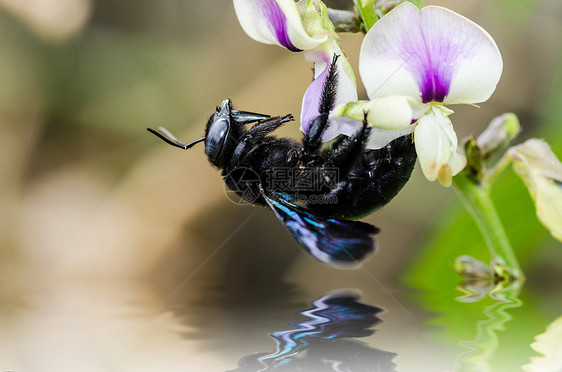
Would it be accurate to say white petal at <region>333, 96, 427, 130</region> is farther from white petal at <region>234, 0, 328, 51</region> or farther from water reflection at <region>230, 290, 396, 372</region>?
water reflection at <region>230, 290, 396, 372</region>

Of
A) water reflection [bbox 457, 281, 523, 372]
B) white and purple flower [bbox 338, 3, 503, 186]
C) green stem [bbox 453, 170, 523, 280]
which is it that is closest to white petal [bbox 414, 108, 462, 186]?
white and purple flower [bbox 338, 3, 503, 186]

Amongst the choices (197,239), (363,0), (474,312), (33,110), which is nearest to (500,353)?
(474,312)

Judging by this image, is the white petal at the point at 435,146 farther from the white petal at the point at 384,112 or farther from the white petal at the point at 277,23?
the white petal at the point at 277,23

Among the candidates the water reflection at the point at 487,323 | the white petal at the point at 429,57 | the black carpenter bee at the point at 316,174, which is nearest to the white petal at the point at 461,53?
the white petal at the point at 429,57

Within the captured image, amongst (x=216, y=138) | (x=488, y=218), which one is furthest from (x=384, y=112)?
(x=488, y=218)

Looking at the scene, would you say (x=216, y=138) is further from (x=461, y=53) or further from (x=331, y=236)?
(x=461, y=53)

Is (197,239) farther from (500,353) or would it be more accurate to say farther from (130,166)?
(500,353)
